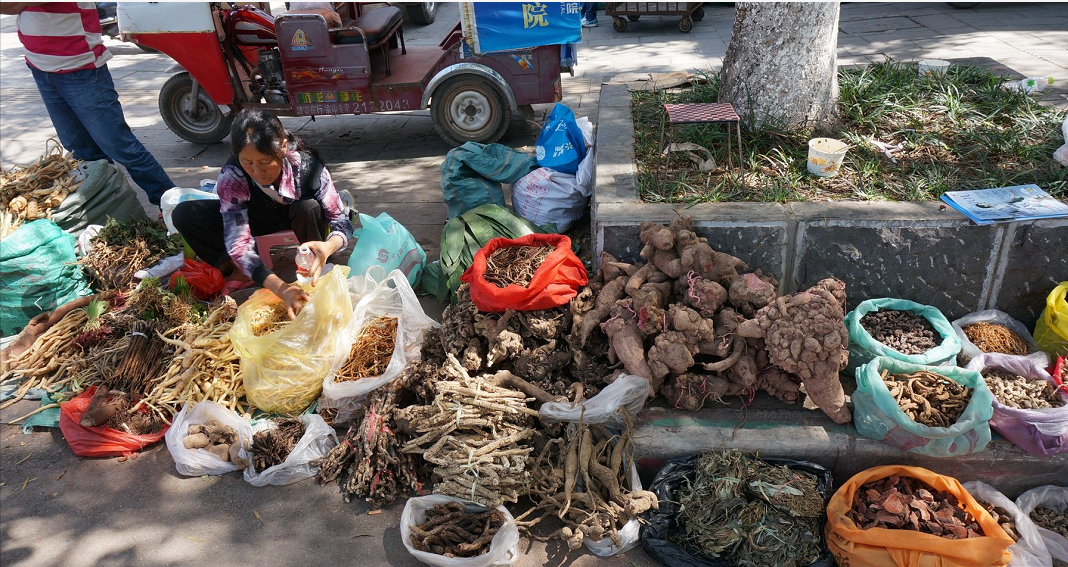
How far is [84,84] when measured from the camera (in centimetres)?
461

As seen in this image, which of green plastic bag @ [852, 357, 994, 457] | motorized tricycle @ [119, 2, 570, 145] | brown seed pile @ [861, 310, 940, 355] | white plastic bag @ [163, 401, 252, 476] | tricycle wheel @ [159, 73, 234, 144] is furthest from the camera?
tricycle wheel @ [159, 73, 234, 144]

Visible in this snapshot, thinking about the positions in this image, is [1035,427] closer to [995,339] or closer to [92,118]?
[995,339]

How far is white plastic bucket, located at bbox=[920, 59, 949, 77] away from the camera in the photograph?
462 centimetres

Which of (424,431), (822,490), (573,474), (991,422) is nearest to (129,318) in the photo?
(424,431)

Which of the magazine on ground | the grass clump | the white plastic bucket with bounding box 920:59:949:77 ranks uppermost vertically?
the white plastic bucket with bounding box 920:59:949:77

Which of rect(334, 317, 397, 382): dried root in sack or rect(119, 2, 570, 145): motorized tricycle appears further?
rect(119, 2, 570, 145): motorized tricycle

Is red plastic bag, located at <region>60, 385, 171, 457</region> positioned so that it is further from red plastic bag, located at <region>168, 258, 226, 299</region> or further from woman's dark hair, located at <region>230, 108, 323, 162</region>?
woman's dark hair, located at <region>230, 108, 323, 162</region>

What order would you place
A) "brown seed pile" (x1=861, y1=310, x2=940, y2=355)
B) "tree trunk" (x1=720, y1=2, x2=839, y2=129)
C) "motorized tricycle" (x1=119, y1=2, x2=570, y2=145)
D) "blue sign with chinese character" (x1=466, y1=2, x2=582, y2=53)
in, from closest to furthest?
"brown seed pile" (x1=861, y1=310, x2=940, y2=355), "tree trunk" (x1=720, y1=2, x2=839, y2=129), "blue sign with chinese character" (x1=466, y1=2, x2=582, y2=53), "motorized tricycle" (x1=119, y1=2, x2=570, y2=145)

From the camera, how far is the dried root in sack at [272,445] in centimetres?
300

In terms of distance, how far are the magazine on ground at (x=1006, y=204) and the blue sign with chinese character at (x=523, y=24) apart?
3.32 meters

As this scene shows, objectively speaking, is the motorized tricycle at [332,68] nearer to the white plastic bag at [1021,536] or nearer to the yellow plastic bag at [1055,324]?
the yellow plastic bag at [1055,324]

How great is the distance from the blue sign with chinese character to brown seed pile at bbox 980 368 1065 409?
13.2 feet

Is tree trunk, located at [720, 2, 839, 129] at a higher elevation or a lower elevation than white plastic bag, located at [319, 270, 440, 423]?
higher

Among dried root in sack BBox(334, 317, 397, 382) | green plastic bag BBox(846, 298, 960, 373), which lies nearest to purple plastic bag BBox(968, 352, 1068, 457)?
green plastic bag BBox(846, 298, 960, 373)
